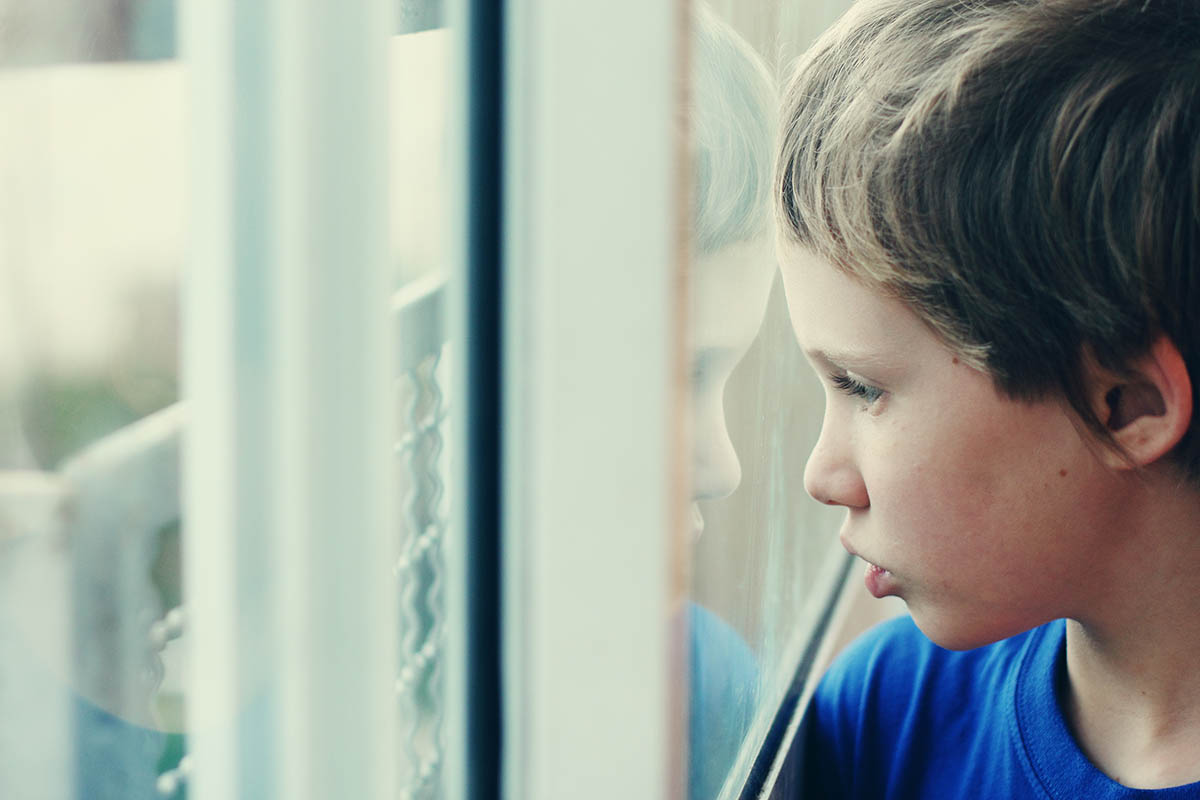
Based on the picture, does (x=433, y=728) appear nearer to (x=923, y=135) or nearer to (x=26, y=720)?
(x=26, y=720)

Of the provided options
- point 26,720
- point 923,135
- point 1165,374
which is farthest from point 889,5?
point 26,720

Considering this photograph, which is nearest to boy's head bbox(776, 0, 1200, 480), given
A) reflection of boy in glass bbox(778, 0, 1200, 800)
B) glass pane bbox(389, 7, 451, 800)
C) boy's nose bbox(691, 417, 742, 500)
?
reflection of boy in glass bbox(778, 0, 1200, 800)

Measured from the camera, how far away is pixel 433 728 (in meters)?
0.31

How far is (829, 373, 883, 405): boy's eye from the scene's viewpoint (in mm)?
500

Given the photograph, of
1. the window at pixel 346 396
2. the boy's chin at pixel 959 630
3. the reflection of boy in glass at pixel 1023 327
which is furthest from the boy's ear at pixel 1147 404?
the window at pixel 346 396

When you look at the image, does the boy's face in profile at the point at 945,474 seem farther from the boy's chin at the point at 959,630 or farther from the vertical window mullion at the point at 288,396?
the vertical window mullion at the point at 288,396

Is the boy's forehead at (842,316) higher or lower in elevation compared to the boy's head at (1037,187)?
lower

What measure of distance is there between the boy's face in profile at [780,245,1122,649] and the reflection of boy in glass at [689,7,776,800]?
4cm

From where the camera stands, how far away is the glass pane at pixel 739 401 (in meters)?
0.36

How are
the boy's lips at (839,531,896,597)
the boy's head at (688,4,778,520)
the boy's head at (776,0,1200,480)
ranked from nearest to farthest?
the boy's head at (688,4,778,520) → the boy's head at (776,0,1200,480) → the boy's lips at (839,531,896,597)

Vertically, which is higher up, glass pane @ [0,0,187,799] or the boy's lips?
glass pane @ [0,0,187,799]

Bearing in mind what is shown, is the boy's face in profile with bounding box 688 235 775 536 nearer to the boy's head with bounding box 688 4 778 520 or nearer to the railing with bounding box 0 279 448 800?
the boy's head with bounding box 688 4 778 520

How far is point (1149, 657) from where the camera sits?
0.54 meters

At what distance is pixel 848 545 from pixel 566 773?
294mm
